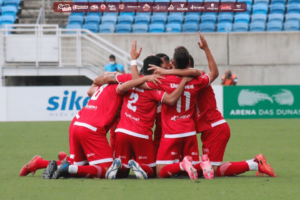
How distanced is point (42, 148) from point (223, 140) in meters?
4.51

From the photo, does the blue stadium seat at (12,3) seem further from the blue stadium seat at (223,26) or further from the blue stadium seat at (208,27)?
the blue stadium seat at (223,26)

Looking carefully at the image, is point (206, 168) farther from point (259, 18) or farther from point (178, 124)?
point (259, 18)

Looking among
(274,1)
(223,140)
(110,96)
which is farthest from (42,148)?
(274,1)

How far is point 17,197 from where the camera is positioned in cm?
477

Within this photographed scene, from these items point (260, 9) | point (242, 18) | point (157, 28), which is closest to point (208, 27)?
point (242, 18)

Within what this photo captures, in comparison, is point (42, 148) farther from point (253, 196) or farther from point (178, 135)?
point (253, 196)

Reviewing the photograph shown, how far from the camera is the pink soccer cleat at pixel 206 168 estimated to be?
5836mm

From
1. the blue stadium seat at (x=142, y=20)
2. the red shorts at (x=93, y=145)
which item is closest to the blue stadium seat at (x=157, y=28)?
the blue stadium seat at (x=142, y=20)

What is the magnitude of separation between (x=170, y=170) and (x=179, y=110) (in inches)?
30.1

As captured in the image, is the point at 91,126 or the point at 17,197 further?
the point at 91,126

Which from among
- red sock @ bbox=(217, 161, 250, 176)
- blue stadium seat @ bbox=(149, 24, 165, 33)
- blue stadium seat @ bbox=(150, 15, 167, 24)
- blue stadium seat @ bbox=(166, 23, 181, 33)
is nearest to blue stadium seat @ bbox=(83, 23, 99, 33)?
blue stadium seat @ bbox=(149, 24, 165, 33)

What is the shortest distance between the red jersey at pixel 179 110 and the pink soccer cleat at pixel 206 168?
1.27ft

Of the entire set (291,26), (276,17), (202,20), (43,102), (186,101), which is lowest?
(43,102)

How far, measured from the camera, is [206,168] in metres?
5.84
